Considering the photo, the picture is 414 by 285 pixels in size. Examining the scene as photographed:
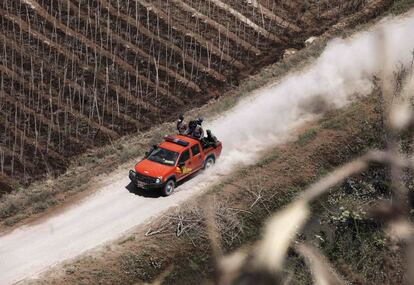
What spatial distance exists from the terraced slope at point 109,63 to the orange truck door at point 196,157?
21.7 feet

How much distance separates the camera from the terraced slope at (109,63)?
90.6 ft

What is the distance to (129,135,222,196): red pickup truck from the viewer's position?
21219 millimetres

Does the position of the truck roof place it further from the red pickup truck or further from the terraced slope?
the terraced slope

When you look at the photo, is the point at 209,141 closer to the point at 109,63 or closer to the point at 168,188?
the point at 168,188

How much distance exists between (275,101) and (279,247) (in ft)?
30.7

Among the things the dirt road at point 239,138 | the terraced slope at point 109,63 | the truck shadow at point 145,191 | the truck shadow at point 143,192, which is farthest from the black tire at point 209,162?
the terraced slope at point 109,63

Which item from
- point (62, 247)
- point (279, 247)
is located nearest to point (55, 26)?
point (62, 247)

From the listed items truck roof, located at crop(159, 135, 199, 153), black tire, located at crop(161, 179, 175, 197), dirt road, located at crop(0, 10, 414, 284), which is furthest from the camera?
truck roof, located at crop(159, 135, 199, 153)

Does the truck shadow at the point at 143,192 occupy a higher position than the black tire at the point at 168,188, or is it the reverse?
the black tire at the point at 168,188

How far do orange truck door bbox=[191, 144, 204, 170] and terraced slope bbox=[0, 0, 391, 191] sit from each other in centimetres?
662

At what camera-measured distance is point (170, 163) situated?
71.2 ft

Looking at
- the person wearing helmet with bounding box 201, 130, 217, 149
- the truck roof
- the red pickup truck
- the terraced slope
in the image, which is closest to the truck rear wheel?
the red pickup truck

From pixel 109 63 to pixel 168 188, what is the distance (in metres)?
10.1

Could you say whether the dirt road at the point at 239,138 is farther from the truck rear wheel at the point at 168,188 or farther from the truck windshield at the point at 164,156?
the truck windshield at the point at 164,156
